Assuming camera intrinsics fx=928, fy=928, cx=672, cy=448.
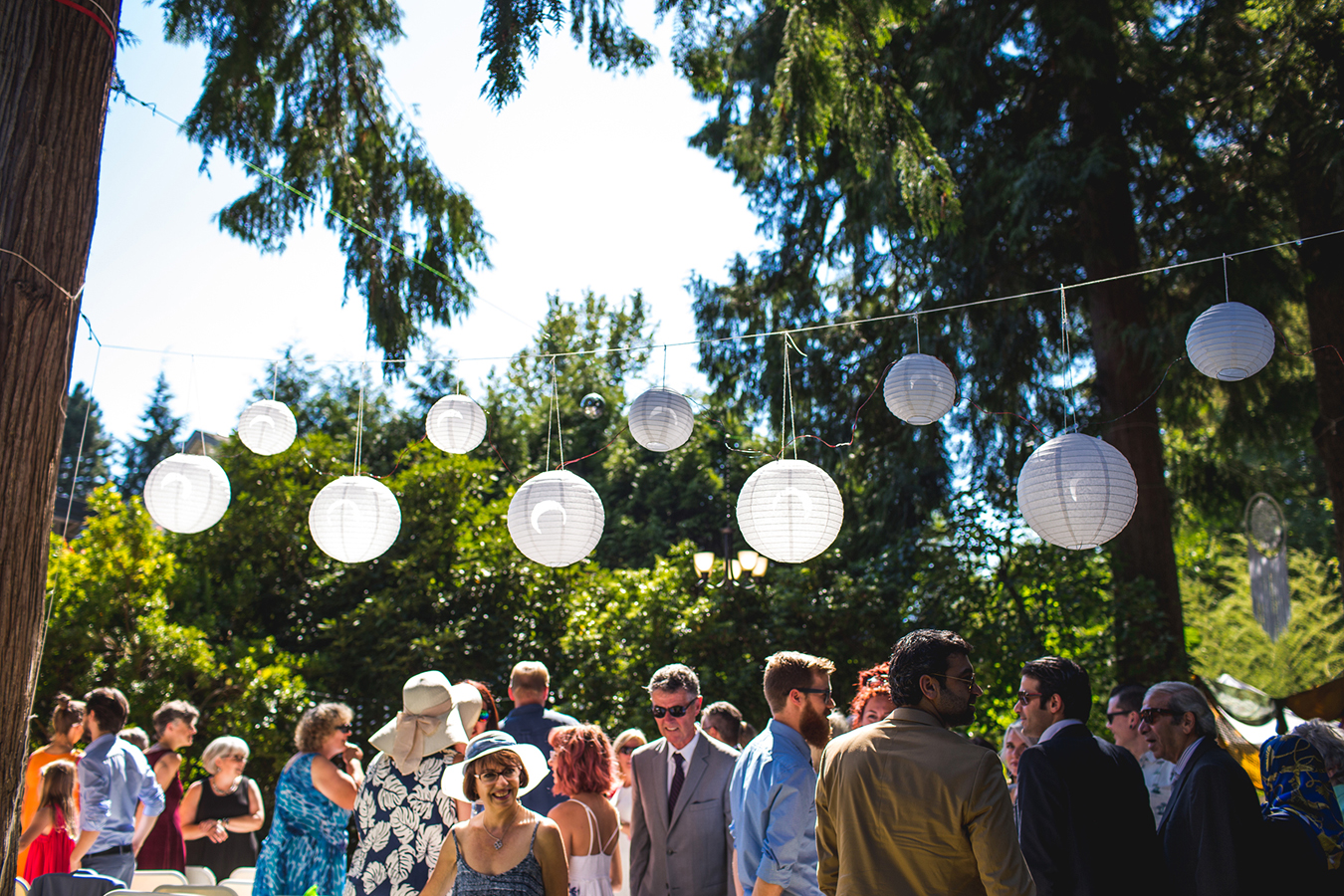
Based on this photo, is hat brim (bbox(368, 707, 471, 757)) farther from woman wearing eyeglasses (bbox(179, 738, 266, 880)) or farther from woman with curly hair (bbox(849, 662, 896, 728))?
woman wearing eyeglasses (bbox(179, 738, 266, 880))

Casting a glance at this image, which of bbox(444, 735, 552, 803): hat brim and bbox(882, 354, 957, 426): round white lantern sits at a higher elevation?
bbox(882, 354, 957, 426): round white lantern

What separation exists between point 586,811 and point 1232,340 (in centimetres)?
364

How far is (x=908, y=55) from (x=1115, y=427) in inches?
168

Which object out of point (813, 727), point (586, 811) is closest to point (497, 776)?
point (586, 811)

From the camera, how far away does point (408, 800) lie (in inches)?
146

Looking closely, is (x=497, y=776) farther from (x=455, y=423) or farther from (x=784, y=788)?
(x=455, y=423)

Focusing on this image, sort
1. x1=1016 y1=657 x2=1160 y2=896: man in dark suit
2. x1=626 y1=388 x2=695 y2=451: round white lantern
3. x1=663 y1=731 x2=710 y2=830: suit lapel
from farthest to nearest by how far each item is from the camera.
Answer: x1=626 y1=388 x2=695 y2=451: round white lantern → x1=663 y1=731 x2=710 y2=830: suit lapel → x1=1016 y1=657 x2=1160 y2=896: man in dark suit

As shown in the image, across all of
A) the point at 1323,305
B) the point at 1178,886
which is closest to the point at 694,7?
the point at 1178,886

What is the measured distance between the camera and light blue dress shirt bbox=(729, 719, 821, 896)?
10.3ft

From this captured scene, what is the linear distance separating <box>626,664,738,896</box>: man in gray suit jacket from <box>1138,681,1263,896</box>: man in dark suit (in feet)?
5.27

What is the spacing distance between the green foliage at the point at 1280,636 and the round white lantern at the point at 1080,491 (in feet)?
40.9

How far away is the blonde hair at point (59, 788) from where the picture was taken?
14.2ft

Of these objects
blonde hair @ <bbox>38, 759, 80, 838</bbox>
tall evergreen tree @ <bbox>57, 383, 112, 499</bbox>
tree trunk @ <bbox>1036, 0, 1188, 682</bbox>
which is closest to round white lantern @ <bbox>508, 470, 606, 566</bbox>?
blonde hair @ <bbox>38, 759, 80, 838</bbox>

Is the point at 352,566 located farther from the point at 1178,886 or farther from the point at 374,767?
the point at 1178,886
